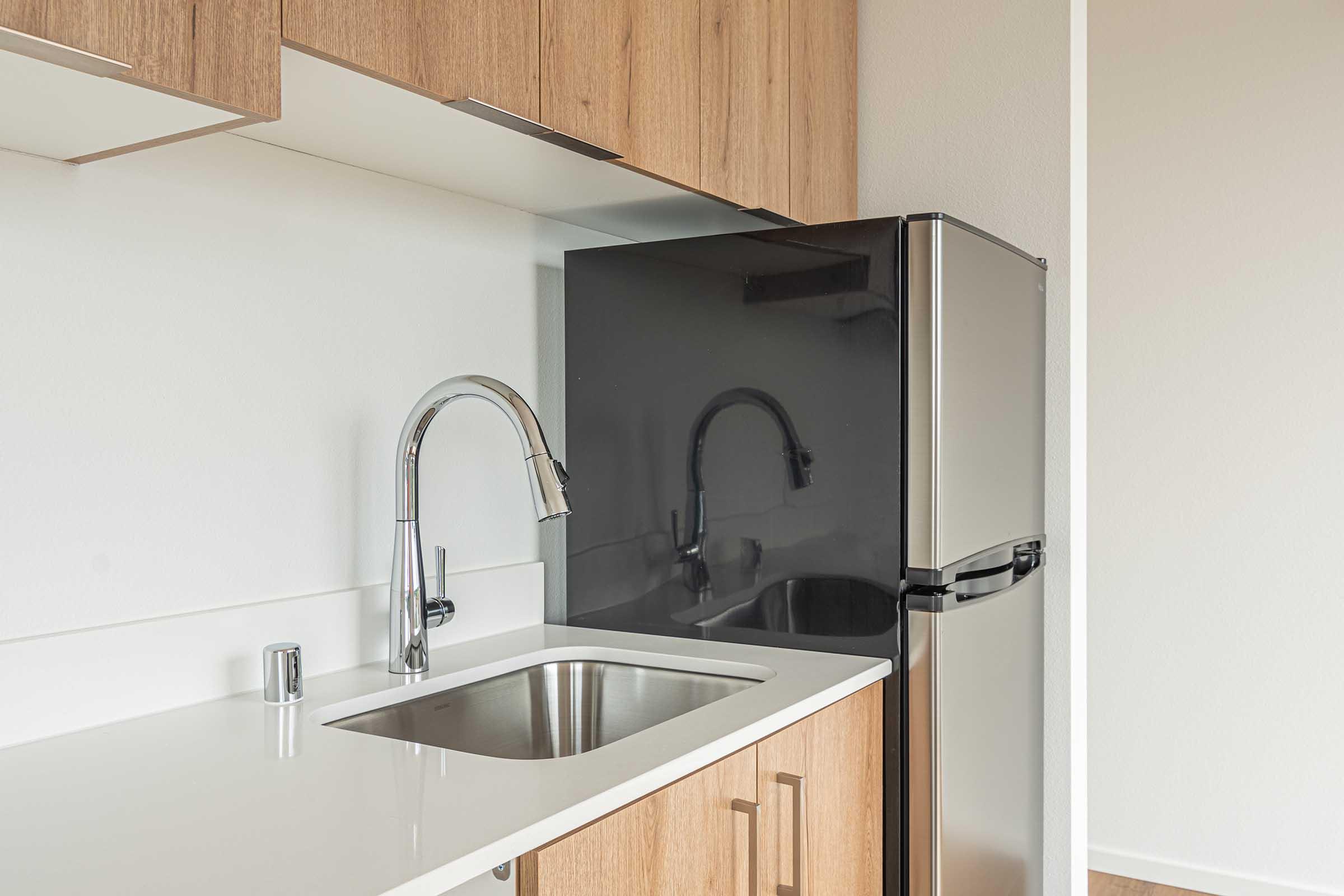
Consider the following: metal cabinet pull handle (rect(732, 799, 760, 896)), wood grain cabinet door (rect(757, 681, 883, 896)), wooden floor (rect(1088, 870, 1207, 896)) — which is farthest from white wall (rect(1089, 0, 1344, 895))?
metal cabinet pull handle (rect(732, 799, 760, 896))

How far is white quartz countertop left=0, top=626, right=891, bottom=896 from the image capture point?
747mm

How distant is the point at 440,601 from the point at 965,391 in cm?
83

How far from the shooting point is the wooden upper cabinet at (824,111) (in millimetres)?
1787

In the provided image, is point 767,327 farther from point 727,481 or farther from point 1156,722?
point 1156,722

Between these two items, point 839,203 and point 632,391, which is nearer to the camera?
point 632,391

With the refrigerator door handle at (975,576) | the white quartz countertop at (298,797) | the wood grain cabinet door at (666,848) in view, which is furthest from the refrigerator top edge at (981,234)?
the wood grain cabinet door at (666,848)

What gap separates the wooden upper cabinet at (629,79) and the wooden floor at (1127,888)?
2.32 meters

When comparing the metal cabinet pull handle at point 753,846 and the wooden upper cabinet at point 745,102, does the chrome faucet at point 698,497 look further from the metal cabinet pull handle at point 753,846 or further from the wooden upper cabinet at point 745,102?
the metal cabinet pull handle at point 753,846

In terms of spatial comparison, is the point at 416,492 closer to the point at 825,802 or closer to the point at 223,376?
the point at 223,376

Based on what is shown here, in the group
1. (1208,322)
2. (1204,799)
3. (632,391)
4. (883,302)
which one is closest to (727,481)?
(632,391)

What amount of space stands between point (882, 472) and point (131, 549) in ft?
3.25

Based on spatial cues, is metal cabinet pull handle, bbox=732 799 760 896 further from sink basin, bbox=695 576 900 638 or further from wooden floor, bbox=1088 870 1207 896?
wooden floor, bbox=1088 870 1207 896

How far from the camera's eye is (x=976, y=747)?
1578mm

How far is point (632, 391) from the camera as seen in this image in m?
1.73
